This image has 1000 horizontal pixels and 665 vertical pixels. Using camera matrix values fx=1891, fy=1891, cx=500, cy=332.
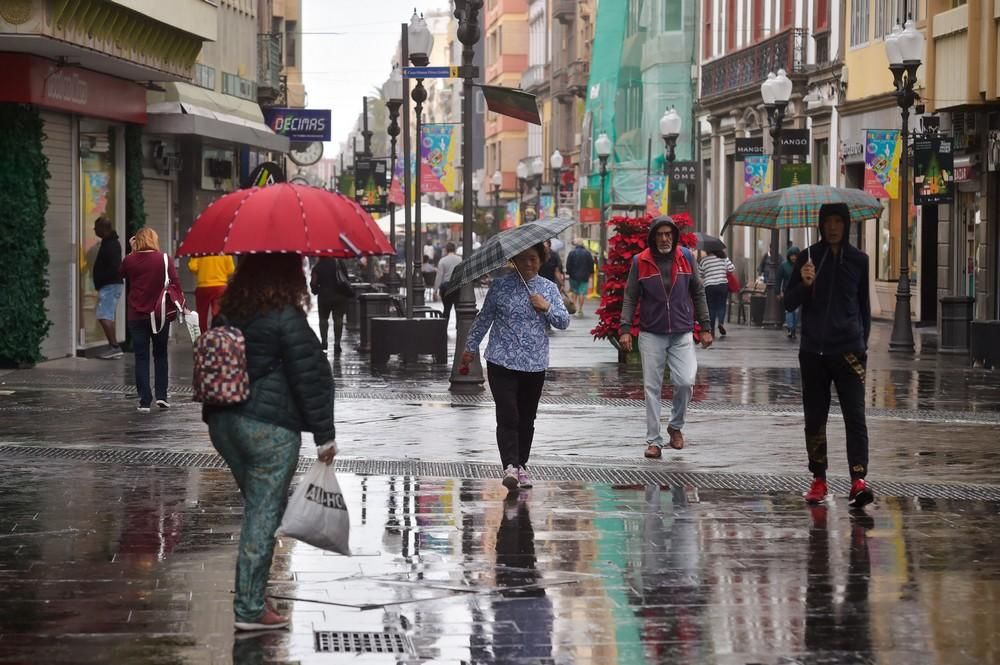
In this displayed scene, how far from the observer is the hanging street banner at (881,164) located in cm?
3431

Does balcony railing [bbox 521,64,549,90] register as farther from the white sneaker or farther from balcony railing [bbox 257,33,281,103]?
the white sneaker

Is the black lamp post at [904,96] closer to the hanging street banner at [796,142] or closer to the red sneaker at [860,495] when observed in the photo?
the hanging street banner at [796,142]

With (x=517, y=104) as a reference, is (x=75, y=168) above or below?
below

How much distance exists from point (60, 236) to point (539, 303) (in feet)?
45.5

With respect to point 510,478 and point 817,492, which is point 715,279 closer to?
point 510,478

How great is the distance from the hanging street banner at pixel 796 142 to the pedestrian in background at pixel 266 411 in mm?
31902

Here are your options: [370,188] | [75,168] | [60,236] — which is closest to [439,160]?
[370,188]

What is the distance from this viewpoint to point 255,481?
7.61 meters

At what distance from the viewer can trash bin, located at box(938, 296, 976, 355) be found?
87.9 feet

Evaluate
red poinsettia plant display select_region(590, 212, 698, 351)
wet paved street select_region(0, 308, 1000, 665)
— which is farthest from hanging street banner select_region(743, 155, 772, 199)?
wet paved street select_region(0, 308, 1000, 665)

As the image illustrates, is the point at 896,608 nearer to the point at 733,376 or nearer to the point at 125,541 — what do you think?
the point at 125,541

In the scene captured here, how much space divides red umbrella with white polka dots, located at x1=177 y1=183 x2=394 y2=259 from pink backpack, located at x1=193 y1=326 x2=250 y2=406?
38 cm

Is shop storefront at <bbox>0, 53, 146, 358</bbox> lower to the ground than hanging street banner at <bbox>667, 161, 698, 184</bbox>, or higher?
lower

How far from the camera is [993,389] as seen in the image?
20547mm
